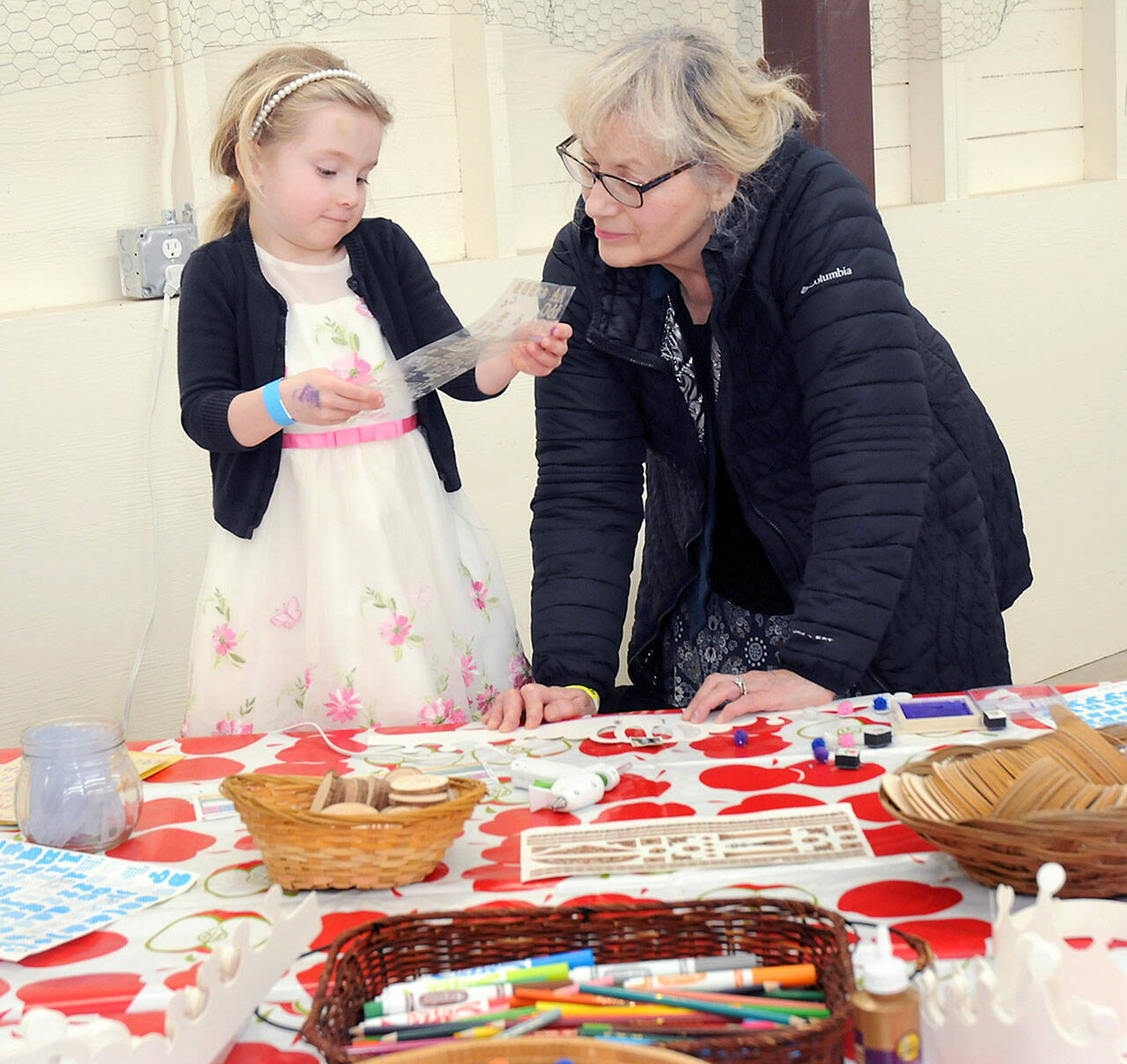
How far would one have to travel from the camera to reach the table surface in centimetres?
105

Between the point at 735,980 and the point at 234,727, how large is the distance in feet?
3.94

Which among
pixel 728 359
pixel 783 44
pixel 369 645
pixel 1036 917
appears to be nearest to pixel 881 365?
pixel 728 359

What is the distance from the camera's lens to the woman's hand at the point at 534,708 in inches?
64.7

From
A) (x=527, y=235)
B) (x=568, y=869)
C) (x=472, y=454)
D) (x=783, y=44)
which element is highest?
(x=783, y=44)

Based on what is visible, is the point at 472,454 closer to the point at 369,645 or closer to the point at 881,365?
the point at 369,645

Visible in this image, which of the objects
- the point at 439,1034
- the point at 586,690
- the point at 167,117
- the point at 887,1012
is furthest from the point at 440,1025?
the point at 167,117

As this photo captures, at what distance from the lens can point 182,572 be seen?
2.83 m

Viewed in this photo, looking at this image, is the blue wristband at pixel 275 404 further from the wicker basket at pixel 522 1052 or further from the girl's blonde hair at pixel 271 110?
the wicker basket at pixel 522 1052

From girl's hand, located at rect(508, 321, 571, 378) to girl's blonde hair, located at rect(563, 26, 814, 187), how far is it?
0.82 feet

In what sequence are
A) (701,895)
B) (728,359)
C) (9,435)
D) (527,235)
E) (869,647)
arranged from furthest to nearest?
(527,235) < (9,435) < (728,359) < (869,647) < (701,895)

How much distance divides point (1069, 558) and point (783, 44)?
1.89 m

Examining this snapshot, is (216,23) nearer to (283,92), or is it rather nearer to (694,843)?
(283,92)

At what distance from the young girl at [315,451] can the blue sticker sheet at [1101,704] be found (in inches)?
31.6

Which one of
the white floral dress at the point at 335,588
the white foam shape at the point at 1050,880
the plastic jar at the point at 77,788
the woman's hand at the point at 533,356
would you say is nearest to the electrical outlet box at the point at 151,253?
the white floral dress at the point at 335,588
